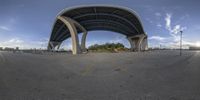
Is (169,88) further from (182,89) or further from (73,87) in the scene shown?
(73,87)

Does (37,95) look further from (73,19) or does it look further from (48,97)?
(73,19)

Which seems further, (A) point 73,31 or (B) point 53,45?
(B) point 53,45

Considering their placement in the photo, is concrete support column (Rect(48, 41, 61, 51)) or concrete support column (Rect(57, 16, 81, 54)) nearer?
concrete support column (Rect(57, 16, 81, 54))

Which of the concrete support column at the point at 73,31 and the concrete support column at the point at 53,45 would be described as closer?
the concrete support column at the point at 73,31

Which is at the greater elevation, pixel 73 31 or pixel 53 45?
pixel 73 31

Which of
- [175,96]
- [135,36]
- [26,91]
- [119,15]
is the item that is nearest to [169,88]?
[175,96]

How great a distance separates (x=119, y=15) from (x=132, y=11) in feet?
12.0

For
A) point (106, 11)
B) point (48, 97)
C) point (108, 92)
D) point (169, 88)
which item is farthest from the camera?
point (106, 11)

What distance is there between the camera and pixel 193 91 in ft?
17.7

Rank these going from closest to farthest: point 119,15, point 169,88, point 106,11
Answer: point 169,88
point 106,11
point 119,15

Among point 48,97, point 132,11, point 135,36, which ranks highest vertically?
point 132,11

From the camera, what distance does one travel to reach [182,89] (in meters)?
5.64

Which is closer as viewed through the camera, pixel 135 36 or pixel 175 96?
pixel 175 96

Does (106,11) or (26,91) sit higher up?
(106,11)
